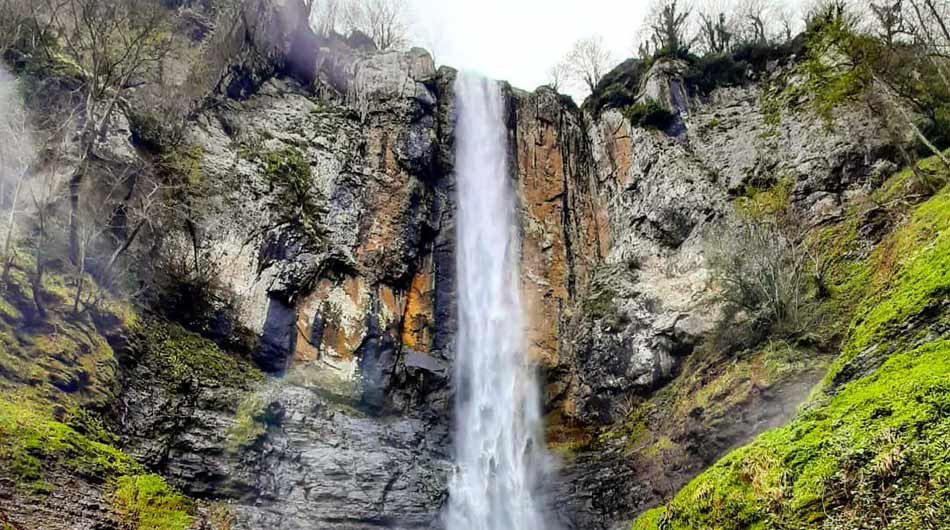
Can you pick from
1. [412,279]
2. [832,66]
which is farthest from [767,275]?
[412,279]

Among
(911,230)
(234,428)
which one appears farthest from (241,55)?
(911,230)

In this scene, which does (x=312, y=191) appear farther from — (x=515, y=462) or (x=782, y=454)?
(x=782, y=454)

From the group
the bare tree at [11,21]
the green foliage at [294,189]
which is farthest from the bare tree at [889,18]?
the bare tree at [11,21]

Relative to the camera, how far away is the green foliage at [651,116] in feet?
82.1

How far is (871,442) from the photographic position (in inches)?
278

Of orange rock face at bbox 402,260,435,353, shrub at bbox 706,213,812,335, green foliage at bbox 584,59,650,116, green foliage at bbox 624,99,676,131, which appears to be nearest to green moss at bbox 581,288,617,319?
shrub at bbox 706,213,812,335

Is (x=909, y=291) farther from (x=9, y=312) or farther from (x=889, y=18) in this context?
(x=9, y=312)

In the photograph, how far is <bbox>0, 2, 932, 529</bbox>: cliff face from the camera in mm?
15992

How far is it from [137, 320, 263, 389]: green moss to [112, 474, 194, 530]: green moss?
10.2 feet

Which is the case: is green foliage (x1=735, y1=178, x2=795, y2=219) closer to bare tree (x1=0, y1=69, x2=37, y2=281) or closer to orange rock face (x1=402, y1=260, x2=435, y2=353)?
orange rock face (x1=402, y1=260, x2=435, y2=353)

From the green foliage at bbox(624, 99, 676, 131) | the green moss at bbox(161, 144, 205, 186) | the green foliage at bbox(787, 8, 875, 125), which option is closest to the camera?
the green foliage at bbox(787, 8, 875, 125)

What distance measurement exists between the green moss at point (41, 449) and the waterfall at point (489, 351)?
935 centimetres

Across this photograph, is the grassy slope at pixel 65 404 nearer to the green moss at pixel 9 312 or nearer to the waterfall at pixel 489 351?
the green moss at pixel 9 312

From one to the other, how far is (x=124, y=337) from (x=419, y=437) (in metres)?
8.90
